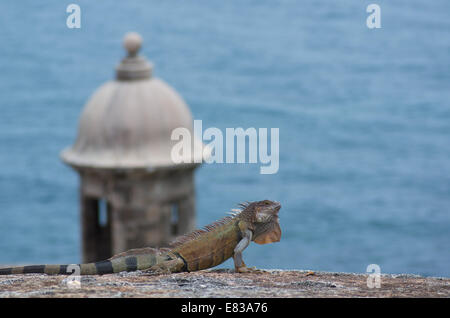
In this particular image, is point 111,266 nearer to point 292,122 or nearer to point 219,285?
point 219,285

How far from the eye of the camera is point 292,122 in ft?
372

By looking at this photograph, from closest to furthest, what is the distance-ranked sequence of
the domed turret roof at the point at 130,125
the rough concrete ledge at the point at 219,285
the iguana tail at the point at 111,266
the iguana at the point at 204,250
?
the rough concrete ledge at the point at 219,285 < the iguana tail at the point at 111,266 < the iguana at the point at 204,250 < the domed turret roof at the point at 130,125

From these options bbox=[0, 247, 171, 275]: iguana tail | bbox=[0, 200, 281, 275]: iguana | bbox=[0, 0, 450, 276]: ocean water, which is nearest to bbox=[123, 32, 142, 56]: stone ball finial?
bbox=[0, 200, 281, 275]: iguana

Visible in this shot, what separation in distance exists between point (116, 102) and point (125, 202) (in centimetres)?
269

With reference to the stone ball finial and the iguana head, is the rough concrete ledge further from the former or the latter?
the stone ball finial

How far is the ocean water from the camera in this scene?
86.8 meters

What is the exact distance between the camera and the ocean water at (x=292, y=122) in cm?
8681

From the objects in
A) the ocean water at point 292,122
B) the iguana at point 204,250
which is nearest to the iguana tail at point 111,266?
the iguana at point 204,250

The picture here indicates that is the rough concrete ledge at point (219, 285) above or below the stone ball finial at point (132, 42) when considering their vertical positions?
below

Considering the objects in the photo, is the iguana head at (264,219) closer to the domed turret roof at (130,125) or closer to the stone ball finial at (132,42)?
the domed turret roof at (130,125)

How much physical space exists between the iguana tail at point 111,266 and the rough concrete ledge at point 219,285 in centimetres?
8

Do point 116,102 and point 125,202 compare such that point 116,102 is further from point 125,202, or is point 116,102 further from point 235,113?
point 235,113

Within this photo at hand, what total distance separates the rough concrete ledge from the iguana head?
0.62m

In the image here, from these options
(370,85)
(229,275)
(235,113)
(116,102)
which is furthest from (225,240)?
(370,85)
